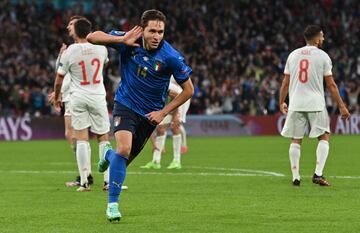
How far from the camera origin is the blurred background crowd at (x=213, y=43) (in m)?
37.5

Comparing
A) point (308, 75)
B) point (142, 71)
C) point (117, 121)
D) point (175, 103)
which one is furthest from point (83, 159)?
point (175, 103)

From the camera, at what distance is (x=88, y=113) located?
14398 mm

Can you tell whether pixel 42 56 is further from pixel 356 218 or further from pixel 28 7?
pixel 356 218

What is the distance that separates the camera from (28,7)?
42625 mm

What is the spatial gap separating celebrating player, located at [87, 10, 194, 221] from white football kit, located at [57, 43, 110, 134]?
347 cm

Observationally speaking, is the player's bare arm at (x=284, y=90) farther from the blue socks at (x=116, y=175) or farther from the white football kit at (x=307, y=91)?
the blue socks at (x=116, y=175)

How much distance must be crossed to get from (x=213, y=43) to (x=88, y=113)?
2931 cm

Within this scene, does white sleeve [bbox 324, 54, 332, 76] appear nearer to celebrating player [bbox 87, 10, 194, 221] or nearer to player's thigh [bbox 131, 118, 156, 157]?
celebrating player [bbox 87, 10, 194, 221]

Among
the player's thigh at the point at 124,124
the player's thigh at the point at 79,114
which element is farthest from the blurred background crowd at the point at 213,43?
the player's thigh at the point at 124,124

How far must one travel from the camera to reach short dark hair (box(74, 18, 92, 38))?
14.0 metres

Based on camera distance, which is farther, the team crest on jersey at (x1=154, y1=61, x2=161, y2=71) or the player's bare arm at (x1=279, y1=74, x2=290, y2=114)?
the player's bare arm at (x1=279, y1=74, x2=290, y2=114)

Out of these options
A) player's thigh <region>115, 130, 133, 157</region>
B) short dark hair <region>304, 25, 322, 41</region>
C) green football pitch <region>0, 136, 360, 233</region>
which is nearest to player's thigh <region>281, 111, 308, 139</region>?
green football pitch <region>0, 136, 360, 233</region>

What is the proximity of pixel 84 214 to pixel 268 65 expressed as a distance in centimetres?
3071

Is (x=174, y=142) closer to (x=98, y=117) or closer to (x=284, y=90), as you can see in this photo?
(x=284, y=90)
